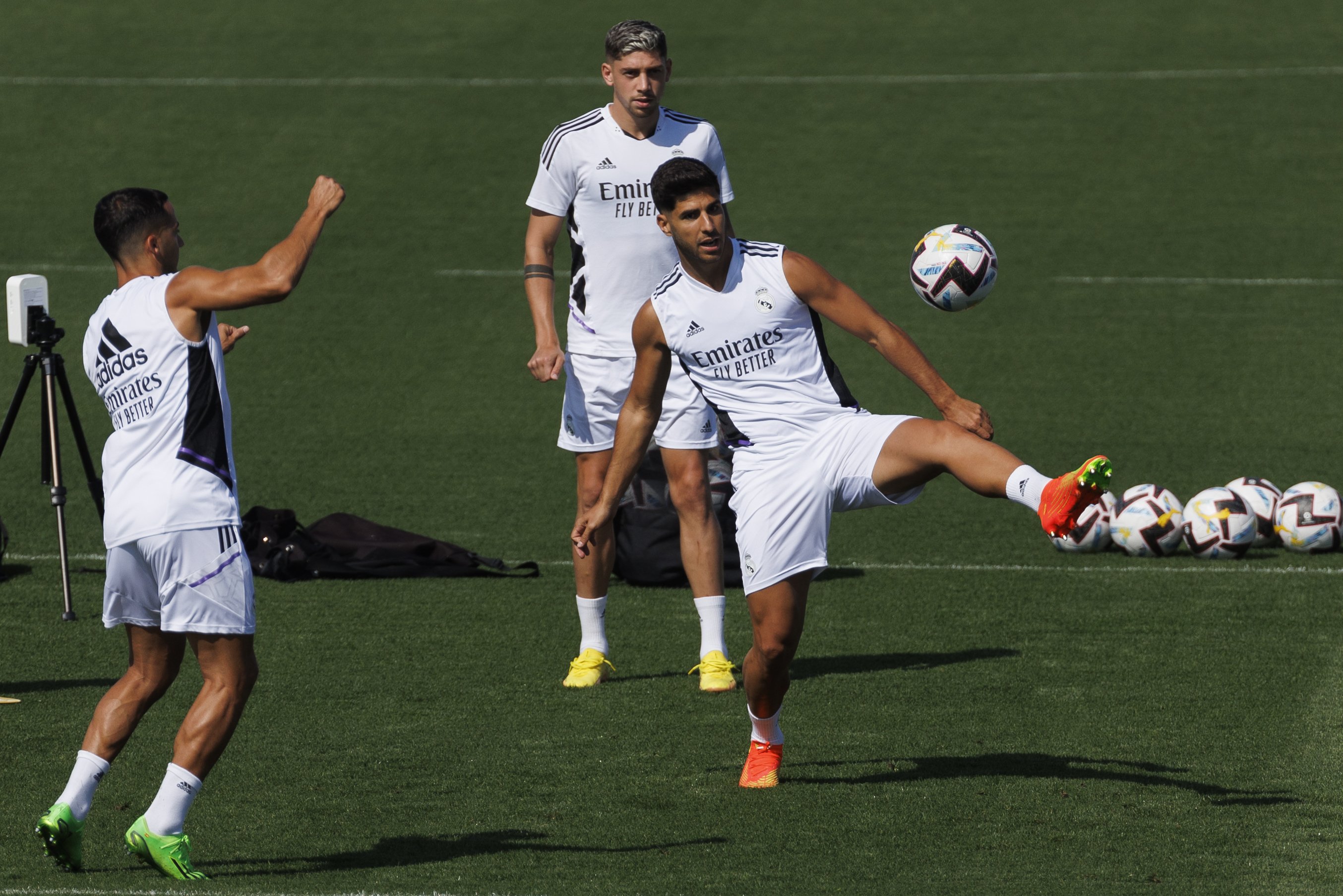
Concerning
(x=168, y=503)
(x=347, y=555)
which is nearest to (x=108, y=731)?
(x=168, y=503)

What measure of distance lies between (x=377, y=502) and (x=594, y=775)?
222 inches

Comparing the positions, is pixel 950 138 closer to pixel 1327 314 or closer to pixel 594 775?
pixel 1327 314

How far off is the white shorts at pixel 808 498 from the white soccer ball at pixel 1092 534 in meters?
4.63

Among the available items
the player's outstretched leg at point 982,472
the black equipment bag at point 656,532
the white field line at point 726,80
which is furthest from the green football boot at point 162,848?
the white field line at point 726,80

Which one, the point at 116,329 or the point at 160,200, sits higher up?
the point at 160,200

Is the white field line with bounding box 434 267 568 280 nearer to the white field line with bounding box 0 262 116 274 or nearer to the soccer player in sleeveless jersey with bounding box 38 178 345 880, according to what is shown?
the white field line with bounding box 0 262 116 274

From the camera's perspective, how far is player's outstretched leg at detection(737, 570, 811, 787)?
21.5ft

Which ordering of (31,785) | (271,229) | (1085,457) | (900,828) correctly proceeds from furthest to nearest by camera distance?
(271,229) < (1085,457) < (31,785) < (900,828)

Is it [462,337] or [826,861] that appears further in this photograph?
[462,337]

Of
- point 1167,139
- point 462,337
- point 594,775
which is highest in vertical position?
point 1167,139

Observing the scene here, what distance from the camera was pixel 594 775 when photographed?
707cm

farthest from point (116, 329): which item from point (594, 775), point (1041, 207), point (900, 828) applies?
point (1041, 207)

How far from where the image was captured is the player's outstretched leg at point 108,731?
5723mm

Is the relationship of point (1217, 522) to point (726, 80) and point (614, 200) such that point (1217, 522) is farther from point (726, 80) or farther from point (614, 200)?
point (726, 80)
